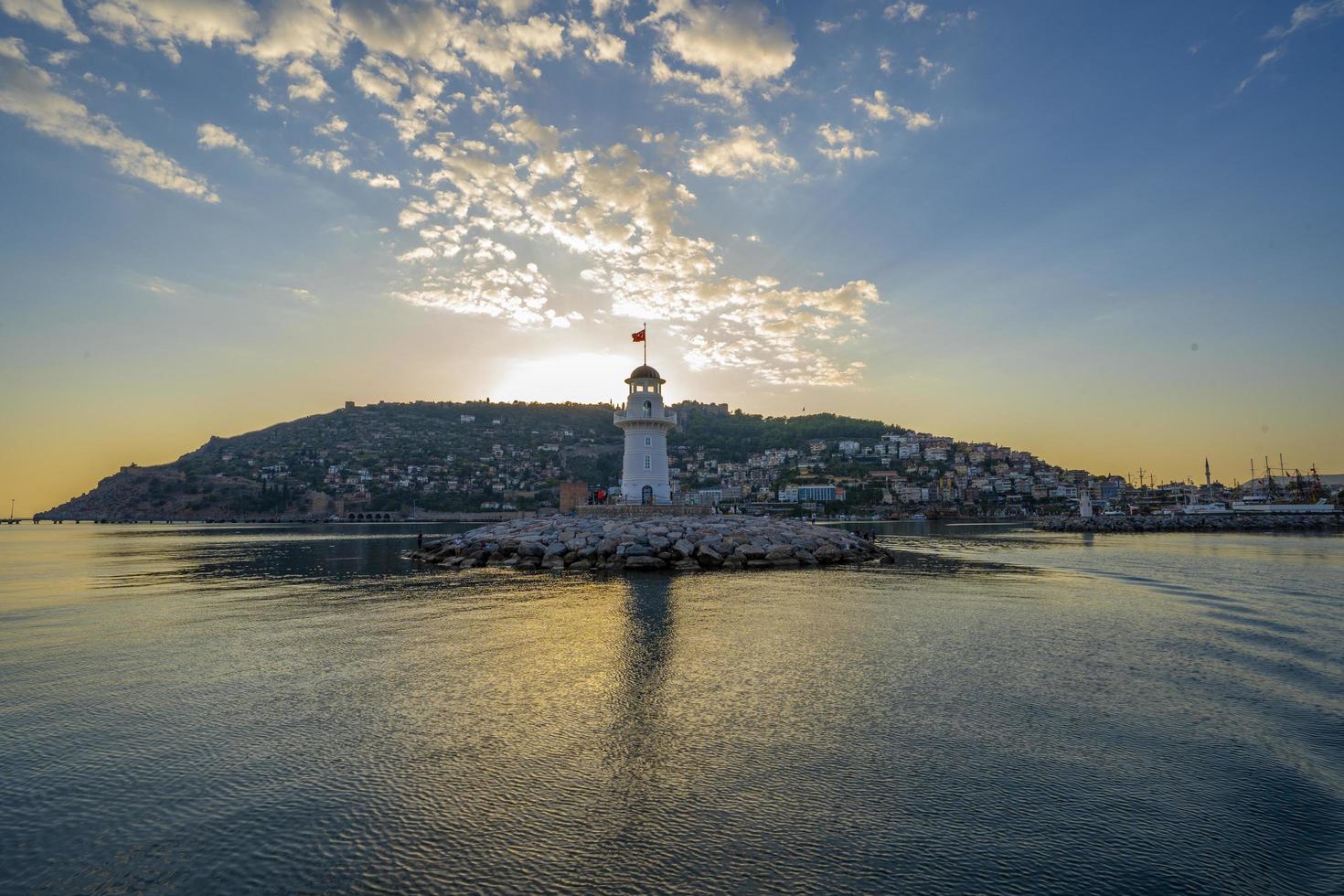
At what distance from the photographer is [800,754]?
24.0ft

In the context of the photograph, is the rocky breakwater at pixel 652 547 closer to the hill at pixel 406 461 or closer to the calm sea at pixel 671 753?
the calm sea at pixel 671 753

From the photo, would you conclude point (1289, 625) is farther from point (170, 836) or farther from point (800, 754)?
point (170, 836)

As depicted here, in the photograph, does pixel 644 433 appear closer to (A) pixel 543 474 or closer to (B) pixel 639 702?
(B) pixel 639 702

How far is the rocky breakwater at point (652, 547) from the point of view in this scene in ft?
98.8

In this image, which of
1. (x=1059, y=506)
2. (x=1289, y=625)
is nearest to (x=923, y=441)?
(x=1059, y=506)

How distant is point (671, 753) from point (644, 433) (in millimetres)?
35827

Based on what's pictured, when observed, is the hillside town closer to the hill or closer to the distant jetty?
the hill

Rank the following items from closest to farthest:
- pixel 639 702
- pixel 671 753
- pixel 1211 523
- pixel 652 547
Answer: pixel 671 753 → pixel 639 702 → pixel 652 547 → pixel 1211 523

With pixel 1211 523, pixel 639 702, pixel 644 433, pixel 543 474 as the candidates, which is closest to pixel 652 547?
pixel 644 433

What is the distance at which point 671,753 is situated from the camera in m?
7.34

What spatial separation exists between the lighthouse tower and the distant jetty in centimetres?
6368

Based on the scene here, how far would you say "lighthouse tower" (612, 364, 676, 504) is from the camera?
139ft

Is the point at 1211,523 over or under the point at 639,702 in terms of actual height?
over

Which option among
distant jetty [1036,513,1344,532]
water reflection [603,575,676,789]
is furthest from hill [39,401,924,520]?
water reflection [603,575,676,789]
